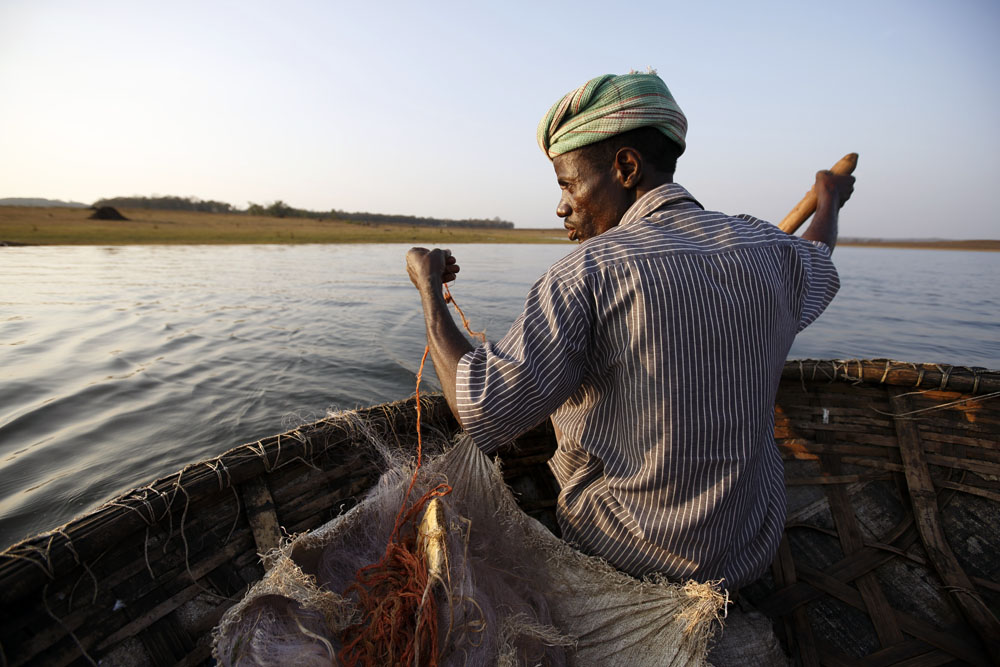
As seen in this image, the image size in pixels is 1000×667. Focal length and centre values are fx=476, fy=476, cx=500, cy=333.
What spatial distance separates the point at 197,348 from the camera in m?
6.91

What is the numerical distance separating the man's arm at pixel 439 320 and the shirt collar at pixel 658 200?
1.78ft

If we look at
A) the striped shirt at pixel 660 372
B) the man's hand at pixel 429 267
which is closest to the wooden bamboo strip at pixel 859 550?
the striped shirt at pixel 660 372

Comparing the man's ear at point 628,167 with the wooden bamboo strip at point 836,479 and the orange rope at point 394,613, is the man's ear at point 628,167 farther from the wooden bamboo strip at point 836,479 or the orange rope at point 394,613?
the wooden bamboo strip at point 836,479

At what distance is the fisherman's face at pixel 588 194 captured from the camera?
139 cm

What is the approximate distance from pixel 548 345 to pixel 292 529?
4.62ft

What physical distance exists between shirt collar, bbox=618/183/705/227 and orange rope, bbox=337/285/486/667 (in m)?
0.69

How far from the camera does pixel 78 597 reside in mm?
1333

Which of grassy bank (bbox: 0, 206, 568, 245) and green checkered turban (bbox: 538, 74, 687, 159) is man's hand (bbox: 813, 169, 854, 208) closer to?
green checkered turban (bbox: 538, 74, 687, 159)

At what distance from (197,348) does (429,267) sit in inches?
274

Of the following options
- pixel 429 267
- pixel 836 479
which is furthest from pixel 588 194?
Result: pixel 836 479

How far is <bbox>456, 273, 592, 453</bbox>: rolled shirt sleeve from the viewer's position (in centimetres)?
107

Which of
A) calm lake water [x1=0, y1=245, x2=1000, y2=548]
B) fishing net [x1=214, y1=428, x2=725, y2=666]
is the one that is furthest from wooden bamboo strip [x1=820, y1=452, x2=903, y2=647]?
calm lake water [x1=0, y1=245, x2=1000, y2=548]

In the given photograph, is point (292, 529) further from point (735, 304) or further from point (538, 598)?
point (735, 304)

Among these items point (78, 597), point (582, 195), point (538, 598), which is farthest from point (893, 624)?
point (78, 597)
